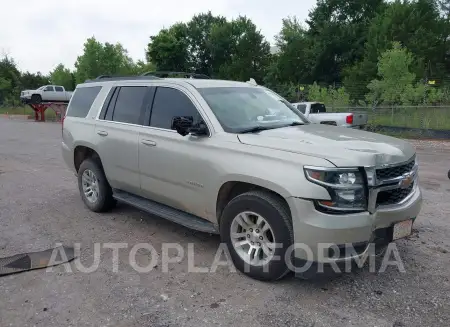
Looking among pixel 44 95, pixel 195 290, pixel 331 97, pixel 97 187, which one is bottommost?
pixel 195 290

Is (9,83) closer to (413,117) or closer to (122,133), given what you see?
(413,117)

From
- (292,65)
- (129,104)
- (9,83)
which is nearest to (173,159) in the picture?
(129,104)

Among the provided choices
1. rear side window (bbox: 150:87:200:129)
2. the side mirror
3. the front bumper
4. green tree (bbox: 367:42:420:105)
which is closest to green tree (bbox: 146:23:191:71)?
green tree (bbox: 367:42:420:105)

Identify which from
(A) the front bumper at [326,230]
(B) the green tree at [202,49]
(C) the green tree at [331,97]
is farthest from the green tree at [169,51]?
(A) the front bumper at [326,230]

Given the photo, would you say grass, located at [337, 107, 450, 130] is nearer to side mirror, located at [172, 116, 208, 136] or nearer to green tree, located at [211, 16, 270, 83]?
side mirror, located at [172, 116, 208, 136]

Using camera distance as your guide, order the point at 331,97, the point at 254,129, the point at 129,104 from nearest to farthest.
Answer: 1. the point at 254,129
2. the point at 129,104
3. the point at 331,97

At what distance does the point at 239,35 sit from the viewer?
5288cm

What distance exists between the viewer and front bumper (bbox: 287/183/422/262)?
328 centimetres

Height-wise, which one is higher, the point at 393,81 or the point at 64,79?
the point at 64,79

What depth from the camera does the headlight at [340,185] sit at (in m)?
3.29

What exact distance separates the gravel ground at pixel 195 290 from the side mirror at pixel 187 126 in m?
1.32

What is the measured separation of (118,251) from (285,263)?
1.95m

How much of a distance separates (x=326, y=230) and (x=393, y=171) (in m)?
0.85

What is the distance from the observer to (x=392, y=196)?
3.61 meters
